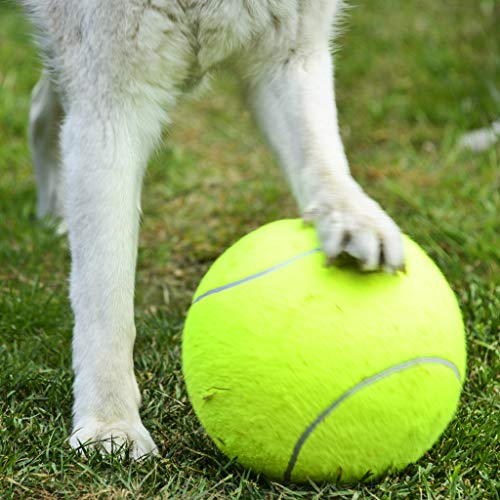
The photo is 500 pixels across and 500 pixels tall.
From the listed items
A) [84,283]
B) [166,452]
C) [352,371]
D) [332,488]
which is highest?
[352,371]

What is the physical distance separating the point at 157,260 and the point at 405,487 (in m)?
1.81

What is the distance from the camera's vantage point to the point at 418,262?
2.17 metres

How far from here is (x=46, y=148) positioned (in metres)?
4.06

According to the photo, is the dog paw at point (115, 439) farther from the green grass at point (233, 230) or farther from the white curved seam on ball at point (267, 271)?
the white curved seam on ball at point (267, 271)

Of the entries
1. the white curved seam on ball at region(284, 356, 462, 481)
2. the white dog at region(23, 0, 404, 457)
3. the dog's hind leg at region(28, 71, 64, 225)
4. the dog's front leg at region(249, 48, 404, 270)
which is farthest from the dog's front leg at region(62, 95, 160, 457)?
the dog's hind leg at region(28, 71, 64, 225)

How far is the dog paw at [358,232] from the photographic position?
2.06m

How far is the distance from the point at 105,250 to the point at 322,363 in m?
0.81

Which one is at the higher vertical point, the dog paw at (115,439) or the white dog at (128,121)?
the white dog at (128,121)

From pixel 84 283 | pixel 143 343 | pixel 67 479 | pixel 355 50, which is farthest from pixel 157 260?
pixel 355 50

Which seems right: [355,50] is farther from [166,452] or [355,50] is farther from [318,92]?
[166,452]

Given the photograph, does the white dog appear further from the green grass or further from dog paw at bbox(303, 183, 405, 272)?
the green grass

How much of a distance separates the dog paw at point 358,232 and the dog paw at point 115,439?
28.9 inches

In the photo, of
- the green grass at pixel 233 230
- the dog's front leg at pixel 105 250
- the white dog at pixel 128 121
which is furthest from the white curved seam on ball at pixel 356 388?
the dog's front leg at pixel 105 250

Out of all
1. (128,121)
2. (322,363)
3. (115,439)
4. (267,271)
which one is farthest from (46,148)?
(322,363)
